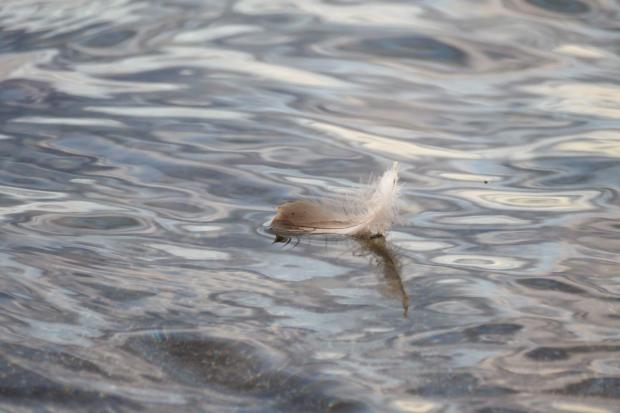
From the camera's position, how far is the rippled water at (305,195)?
227 cm

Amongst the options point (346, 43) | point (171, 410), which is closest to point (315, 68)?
point (346, 43)

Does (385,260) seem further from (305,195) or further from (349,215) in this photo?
(305,195)

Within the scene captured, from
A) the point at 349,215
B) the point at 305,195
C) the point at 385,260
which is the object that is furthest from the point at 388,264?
the point at 305,195

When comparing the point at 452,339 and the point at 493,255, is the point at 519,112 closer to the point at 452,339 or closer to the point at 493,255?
the point at 493,255

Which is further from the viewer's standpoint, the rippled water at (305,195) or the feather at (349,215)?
the feather at (349,215)

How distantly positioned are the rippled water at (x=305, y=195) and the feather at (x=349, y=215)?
0.19ft

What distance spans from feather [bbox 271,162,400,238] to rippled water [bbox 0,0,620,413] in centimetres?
6

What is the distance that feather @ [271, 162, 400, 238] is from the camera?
10.2 ft

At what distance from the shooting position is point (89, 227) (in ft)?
10.4

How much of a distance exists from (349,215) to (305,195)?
0.32 metres

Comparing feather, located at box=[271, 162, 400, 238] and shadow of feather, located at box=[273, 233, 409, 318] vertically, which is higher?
feather, located at box=[271, 162, 400, 238]

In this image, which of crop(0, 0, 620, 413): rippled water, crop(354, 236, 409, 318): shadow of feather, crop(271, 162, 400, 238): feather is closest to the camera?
crop(0, 0, 620, 413): rippled water

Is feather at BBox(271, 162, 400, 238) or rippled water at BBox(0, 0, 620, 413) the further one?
feather at BBox(271, 162, 400, 238)

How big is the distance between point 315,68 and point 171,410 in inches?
127
